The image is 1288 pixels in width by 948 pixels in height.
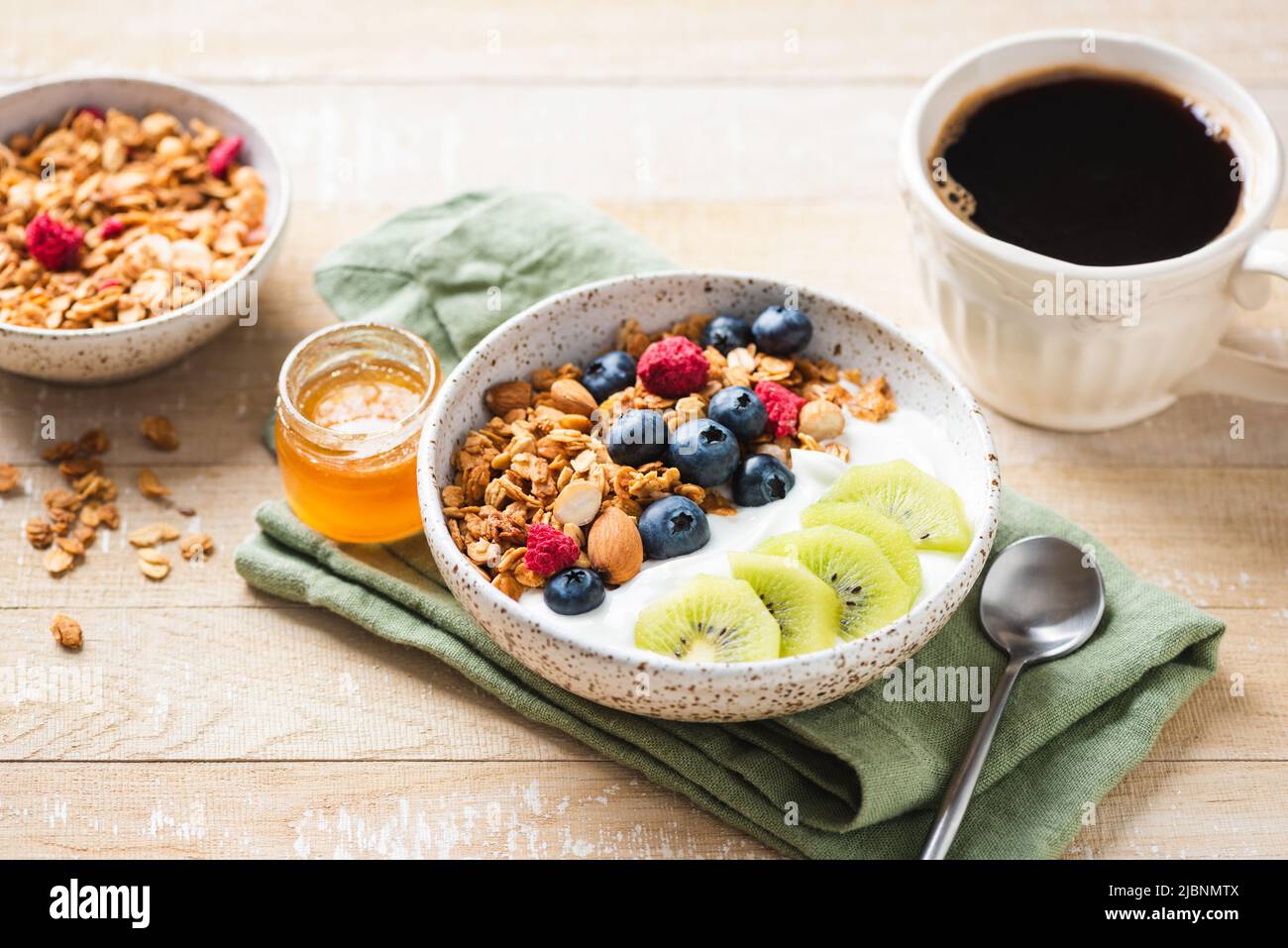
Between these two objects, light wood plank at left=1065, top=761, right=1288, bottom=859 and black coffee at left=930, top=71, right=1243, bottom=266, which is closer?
light wood plank at left=1065, top=761, right=1288, bottom=859

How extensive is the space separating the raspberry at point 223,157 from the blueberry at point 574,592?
2.79 feet

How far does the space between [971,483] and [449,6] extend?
1291 mm

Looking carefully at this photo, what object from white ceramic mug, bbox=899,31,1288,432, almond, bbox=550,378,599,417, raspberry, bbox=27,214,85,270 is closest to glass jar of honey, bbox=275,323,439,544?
almond, bbox=550,378,599,417

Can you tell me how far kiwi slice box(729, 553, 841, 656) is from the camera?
1191mm

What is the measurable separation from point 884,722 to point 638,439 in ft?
1.18

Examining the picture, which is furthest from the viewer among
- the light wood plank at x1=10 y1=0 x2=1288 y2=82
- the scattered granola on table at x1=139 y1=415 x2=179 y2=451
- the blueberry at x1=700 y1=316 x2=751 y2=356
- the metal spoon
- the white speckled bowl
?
the light wood plank at x1=10 y1=0 x2=1288 y2=82

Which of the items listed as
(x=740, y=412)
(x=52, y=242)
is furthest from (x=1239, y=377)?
(x=52, y=242)

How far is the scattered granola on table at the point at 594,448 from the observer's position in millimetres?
1267

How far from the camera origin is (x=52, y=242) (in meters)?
1.61

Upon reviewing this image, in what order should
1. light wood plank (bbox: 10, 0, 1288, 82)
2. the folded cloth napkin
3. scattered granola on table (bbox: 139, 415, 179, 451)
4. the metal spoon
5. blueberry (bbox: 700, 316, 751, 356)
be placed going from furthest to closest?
light wood plank (bbox: 10, 0, 1288, 82)
scattered granola on table (bbox: 139, 415, 179, 451)
blueberry (bbox: 700, 316, 751, 356)
the metal spoon
the folded cloth napkin

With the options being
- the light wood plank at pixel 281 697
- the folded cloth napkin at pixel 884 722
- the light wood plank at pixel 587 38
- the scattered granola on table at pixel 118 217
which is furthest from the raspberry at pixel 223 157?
the light wood plank at pixel 281 697

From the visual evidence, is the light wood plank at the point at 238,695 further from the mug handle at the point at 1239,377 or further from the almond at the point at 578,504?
the mug handle at the point at 1239,377

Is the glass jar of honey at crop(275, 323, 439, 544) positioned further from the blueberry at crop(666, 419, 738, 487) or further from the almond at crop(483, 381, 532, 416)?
the blueberry at crop(666, 419, 738, 487)
